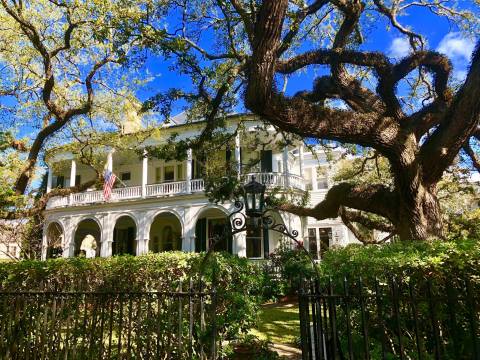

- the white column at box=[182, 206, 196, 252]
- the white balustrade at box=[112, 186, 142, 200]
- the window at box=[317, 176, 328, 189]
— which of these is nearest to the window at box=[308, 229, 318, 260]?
the window at box=[317, 176, 328, 189]

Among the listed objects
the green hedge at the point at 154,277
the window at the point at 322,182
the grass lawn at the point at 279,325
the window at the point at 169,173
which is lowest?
the grass lawn at the point at 279,325

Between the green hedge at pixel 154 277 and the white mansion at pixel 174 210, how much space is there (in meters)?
13.2

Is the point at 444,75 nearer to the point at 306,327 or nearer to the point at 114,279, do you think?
the point at 306,327

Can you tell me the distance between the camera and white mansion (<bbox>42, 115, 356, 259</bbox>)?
22.0 metres

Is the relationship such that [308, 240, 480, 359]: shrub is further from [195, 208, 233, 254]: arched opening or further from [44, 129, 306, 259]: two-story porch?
[195, 208, 233, 254]: arched opening

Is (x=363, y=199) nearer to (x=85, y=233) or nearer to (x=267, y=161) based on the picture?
(x=267, y=161)

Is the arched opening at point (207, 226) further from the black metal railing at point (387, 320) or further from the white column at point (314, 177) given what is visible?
the black metal railing at point (387, 320)

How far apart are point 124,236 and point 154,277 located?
71.8 feet

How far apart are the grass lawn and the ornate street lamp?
3.26 m

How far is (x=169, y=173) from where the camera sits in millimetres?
27141

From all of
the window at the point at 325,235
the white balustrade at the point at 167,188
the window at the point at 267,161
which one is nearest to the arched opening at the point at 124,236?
the white balustrade at the point at 167,188

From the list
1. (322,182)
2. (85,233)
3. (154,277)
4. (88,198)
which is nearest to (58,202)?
(88,198)

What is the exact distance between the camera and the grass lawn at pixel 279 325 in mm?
8642

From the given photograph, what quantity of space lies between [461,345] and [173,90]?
841 centimetres
